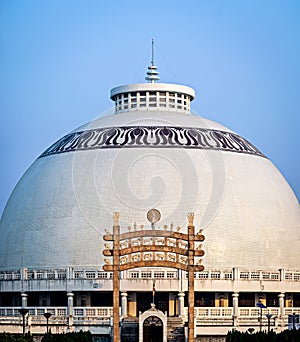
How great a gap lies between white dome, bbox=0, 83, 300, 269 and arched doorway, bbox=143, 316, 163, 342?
27.0ft

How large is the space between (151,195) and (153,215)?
404 cm

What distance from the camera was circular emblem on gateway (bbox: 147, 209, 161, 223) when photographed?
5244cm

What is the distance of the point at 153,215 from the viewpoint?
52625 millimetres

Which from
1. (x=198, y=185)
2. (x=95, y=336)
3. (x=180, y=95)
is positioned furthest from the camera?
(x=180, y=95)

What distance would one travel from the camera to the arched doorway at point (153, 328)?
48.0 m

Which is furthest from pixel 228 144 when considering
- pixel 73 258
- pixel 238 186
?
pixel 73 258

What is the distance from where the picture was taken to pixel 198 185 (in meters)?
57.3

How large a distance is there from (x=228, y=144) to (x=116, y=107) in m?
7.67

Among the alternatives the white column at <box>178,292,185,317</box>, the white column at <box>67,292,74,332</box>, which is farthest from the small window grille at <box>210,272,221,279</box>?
the white column at <box>67,292,74,332</box>

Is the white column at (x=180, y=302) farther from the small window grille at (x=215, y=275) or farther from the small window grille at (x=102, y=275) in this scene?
the small window grille at (x=102, y=275)

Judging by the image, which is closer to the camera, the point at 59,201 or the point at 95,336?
the point at 95,336

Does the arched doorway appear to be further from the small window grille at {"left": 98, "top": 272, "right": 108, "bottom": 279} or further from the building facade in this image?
the small window grille at {"left": 98, "top": 272, "right": 108, "bottom": 279}

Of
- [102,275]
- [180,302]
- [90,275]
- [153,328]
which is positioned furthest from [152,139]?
[153,328]

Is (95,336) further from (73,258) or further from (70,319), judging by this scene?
(73,258)
